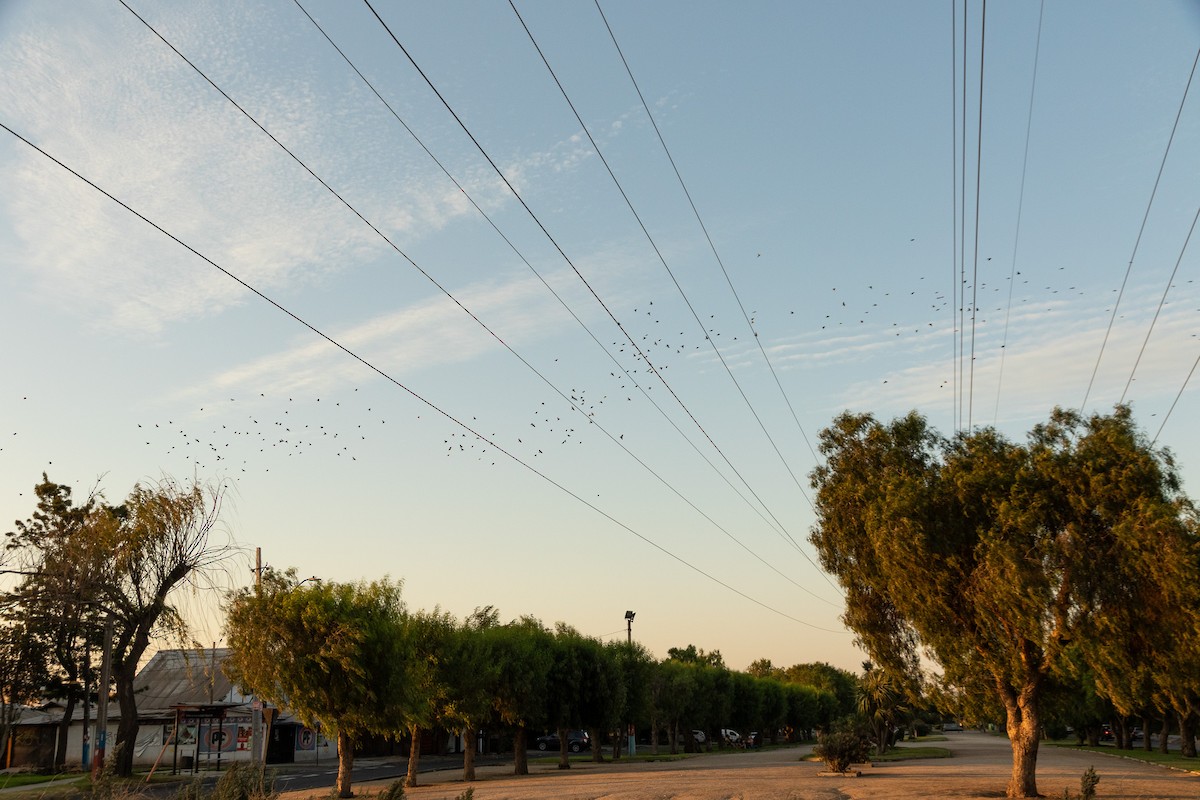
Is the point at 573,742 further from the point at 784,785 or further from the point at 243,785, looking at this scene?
the point at 243,785

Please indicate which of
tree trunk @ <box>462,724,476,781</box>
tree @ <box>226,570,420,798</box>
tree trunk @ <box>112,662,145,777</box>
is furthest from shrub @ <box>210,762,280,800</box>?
tree trunk @ <box>462,724,476,781</box>

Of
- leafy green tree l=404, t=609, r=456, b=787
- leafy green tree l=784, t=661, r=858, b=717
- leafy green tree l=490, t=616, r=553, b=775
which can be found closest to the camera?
leafy green tree l=404, t=609, r=456, b=787

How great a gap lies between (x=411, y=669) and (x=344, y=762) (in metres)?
3.83

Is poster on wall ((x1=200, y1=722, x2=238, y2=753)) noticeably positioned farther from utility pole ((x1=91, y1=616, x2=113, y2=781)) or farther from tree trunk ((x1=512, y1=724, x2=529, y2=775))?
utility pole ((x1=91, y1=616, x2=113, y2=781))

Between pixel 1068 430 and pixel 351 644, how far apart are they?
25062 mm

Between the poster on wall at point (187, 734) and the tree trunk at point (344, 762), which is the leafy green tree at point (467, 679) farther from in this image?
the poster on wall at point (187, 734)

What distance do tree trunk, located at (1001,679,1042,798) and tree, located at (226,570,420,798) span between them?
20547mm

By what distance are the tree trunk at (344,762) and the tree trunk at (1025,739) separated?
21736 millimetres

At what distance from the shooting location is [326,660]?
33594 mm

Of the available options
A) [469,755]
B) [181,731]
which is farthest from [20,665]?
[469,755]

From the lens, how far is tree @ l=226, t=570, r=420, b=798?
33.5m

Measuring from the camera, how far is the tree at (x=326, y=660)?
110 ft

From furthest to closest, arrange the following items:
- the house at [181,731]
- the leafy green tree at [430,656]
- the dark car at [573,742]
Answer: the dark car at [573,742]
the house at [181,731]
the leafy green tree at [430,656]

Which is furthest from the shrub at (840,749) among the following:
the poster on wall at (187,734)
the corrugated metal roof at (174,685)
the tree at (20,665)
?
the tree at (20,665)
